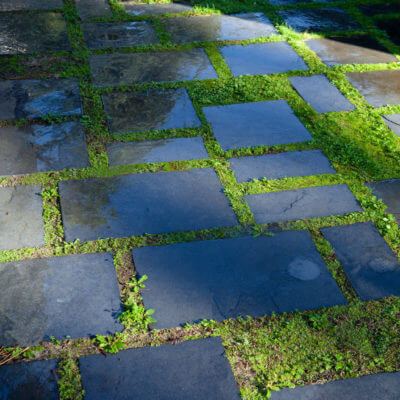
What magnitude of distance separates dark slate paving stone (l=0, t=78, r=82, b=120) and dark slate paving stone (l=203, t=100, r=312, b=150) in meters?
1.20

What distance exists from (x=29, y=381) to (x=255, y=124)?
2706 mm

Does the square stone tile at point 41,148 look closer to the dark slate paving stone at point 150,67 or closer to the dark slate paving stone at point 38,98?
the dark slate paving stone at point 38,98

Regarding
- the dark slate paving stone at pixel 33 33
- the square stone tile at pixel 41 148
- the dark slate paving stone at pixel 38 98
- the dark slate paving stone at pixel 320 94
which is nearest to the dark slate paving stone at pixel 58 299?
the square stone tile at pixel 41 148

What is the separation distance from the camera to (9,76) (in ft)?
15.6

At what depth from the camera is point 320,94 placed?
15.6 ft

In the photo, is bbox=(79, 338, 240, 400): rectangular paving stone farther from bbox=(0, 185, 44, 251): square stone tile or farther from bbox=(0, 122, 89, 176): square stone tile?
bbox=(0, 122, 89, 176): square stone tile

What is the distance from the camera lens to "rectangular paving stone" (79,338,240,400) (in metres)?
2.46

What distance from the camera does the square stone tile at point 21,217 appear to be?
3.18m

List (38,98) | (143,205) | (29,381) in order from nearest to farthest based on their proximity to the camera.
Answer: (29,381) < (143,205) < (38,98)

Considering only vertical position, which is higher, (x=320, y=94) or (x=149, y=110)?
(x=320, y=94)

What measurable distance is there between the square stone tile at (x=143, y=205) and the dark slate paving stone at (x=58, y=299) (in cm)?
27

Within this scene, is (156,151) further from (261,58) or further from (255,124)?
(261,58)

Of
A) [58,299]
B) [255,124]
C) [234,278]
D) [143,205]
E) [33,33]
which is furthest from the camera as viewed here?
[33,33]

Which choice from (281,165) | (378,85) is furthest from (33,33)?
(378,85)
